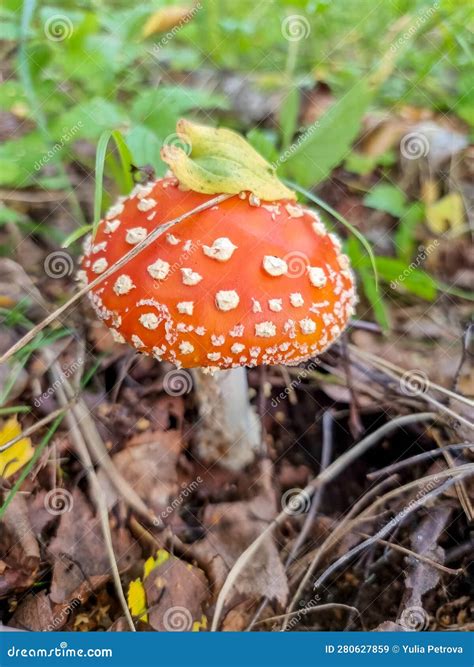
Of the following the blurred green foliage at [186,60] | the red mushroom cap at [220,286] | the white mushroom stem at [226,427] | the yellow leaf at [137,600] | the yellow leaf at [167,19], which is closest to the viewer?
the red mushroom cap at [220,286]

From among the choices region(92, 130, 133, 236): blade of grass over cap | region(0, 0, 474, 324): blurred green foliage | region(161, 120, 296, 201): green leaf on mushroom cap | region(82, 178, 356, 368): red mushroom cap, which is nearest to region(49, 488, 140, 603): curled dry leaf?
region(82, 178, 356, 368): red mushroom cap

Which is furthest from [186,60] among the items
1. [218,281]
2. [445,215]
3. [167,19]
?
[218,281]

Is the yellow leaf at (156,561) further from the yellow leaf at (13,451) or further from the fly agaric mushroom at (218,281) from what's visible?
the fly agaric mushroom at (218,281)

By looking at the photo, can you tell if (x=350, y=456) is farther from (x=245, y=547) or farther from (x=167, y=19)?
(x=167, y=19)

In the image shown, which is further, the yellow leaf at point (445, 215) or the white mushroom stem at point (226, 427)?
the yellow leaf at point (445, 215)

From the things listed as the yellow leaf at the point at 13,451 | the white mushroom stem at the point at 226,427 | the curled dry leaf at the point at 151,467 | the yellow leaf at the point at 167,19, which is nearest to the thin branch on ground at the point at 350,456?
the white mushroom stem at the point at 226,427

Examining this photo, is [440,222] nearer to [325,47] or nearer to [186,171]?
[325,47]
